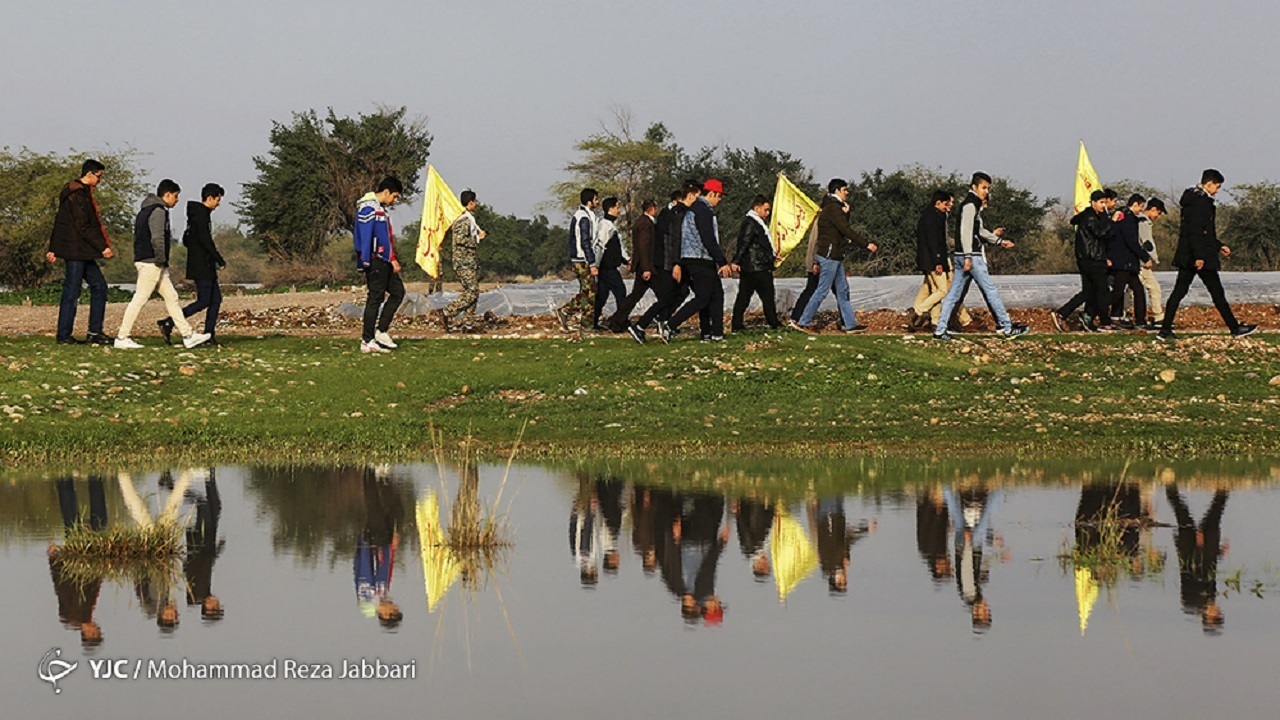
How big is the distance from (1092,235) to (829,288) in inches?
137

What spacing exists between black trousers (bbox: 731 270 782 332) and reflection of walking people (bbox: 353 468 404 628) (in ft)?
31.1

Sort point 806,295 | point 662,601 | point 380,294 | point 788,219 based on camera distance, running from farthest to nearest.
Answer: point 788,219
point 806,295
point 380,294
point 662,601

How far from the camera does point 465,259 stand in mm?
22219

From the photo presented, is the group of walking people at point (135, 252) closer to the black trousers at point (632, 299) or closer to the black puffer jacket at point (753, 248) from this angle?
the black trousers at point (632, 299)

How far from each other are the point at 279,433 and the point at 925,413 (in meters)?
5.74

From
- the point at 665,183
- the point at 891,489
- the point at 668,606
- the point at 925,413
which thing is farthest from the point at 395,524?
the point at 665,183

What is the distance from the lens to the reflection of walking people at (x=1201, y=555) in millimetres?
7113

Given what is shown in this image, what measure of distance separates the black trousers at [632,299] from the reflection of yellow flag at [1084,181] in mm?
7186

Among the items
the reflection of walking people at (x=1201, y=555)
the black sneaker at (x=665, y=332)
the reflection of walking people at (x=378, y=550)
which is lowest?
the reflection of walking people at (x=378, y=550)

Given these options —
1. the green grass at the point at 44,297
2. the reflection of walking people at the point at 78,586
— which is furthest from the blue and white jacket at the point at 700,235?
the green grass at the point at 44,297

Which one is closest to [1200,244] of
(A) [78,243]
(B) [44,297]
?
(A) [78,243]

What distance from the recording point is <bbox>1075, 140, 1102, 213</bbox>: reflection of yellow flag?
79.3 feet

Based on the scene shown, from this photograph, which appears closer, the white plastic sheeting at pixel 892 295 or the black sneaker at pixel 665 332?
the black sneaker at pixel 665 332

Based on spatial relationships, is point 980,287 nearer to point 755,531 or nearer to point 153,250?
point 153,250
